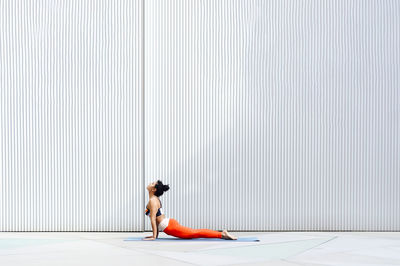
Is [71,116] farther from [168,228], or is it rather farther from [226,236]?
[226,236]

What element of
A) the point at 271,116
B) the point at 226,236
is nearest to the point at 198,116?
the point at 271,116

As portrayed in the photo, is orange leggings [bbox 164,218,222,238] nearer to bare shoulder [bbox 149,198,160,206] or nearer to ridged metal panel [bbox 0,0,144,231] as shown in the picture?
bare shoulder [bbox 149,198,160,206]

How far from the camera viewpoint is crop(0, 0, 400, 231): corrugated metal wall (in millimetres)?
12672

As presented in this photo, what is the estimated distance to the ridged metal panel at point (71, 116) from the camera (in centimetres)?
1265

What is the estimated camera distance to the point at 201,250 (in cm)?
908

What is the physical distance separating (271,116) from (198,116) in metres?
1.63

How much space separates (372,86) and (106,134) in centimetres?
604

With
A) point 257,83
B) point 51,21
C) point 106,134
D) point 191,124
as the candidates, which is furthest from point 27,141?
point 257,83

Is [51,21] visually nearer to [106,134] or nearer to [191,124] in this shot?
[106,134]

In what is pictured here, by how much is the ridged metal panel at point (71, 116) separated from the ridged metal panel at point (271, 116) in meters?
0.52

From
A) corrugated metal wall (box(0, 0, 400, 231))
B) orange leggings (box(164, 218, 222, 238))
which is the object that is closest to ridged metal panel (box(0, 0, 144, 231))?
corrugated metal wall (box(0, 0, 400, 231))

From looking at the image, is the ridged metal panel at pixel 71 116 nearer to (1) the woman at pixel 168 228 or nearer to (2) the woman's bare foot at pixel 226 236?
(1) the woman at pixel 168 228

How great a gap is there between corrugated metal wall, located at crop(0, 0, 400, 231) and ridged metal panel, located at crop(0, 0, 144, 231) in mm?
25

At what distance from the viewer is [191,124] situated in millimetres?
12867
